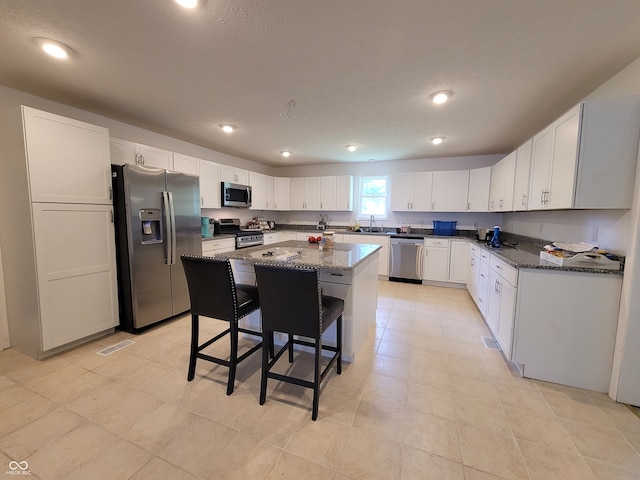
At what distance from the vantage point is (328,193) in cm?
577

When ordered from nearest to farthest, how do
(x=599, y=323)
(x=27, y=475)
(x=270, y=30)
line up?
(x=27, y=475)
(x=270, y=30)
(x=599, y=323)

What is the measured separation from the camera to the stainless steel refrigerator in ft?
8.96

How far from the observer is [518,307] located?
214 centimetres

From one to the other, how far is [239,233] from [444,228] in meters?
3.84

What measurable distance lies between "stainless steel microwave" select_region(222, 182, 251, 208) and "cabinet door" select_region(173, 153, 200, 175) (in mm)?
555

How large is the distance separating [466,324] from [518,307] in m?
1.15

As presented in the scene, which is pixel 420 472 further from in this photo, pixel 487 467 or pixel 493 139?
pixel 493 139

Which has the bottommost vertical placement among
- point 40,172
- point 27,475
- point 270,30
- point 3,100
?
point 27,475

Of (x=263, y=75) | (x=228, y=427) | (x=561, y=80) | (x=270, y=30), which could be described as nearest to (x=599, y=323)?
(x=561, y=80)

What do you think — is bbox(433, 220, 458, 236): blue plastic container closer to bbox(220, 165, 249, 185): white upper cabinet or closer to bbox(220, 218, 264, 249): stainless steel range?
bbox(220, 218, 264, 249): stainless steel range

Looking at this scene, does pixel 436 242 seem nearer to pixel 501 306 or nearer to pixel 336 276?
pixel 501 306

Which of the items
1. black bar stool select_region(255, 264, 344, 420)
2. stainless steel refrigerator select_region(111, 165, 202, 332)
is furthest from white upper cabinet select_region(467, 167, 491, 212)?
stainless steel refrigerator select_region(111, 165, 202, 332)

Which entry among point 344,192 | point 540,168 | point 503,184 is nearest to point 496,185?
point 503,184

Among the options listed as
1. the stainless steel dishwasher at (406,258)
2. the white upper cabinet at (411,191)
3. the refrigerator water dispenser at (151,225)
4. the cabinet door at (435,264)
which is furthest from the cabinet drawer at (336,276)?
the white upper cabinet at (411,191)
